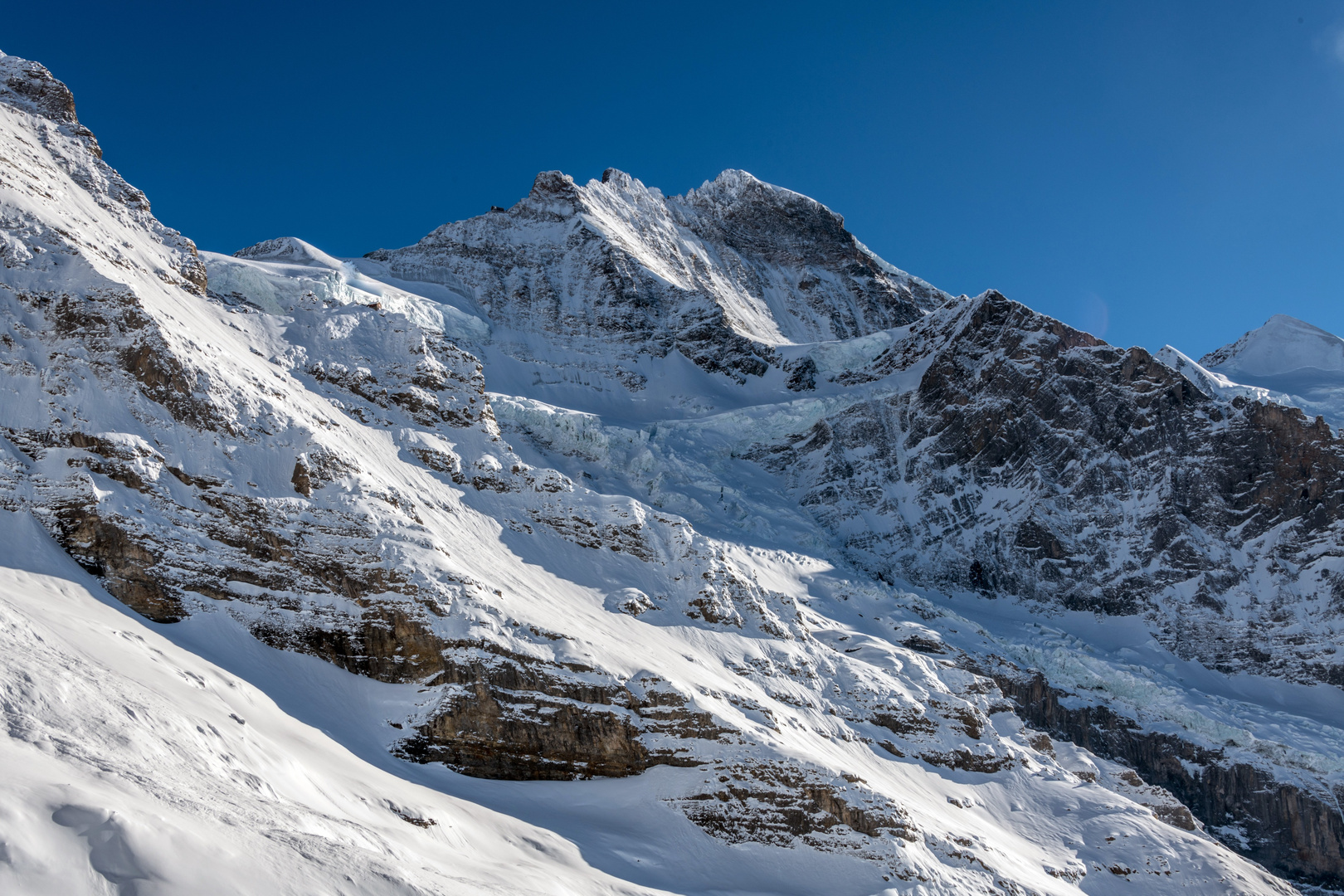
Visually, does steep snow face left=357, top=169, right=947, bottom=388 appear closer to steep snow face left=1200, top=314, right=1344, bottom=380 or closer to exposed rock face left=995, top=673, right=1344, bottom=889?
steep snow face left=1200, top=314, right=1344, bottom=380

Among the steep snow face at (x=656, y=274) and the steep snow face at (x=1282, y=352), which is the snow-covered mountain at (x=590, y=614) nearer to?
the steep snow face at (x=656, y=274)

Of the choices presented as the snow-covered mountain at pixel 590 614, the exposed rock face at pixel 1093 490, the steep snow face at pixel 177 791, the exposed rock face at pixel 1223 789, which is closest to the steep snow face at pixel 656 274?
the snow-covered mountain at pixel 590 614

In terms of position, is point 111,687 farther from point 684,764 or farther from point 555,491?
point 555,491

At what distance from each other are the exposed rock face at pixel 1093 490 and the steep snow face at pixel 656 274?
3024cm

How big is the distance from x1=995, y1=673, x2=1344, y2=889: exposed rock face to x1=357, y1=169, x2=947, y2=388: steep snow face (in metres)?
Answer: 73.3

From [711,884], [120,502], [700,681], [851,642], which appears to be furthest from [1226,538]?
[120,502]

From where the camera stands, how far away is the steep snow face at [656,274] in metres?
146

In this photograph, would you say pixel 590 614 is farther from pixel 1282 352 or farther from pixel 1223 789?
pixel 1282 352

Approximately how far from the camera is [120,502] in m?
46.8

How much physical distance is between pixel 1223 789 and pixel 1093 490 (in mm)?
43349

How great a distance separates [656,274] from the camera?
15938 cm

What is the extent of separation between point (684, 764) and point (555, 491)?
2546 centimetres

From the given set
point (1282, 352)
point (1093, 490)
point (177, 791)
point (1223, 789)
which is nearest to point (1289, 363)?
point (1282, 352)

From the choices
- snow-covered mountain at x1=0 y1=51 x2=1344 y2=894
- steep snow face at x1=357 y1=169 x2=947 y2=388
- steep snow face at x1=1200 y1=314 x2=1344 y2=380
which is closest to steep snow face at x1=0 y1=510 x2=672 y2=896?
snow-covered mountain at x1=0 y1=51 x2=1344 y2=894
